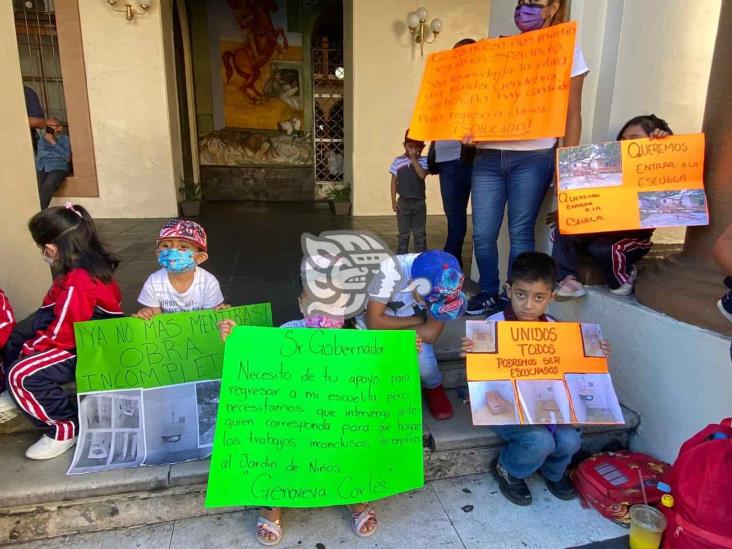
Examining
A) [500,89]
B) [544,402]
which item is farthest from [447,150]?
[544,402]

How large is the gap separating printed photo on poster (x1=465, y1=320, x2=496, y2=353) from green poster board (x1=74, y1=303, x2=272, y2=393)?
0.92 m

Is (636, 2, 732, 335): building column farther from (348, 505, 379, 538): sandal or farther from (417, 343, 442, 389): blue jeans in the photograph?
(348, 505, 379, 538): sandal

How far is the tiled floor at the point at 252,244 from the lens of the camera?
11.6 ft

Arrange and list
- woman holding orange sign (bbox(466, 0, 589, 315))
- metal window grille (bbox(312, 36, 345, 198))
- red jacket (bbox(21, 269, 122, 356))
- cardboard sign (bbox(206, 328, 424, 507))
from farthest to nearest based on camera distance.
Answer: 1. metal window grille (bbox(312, 36, 345, 198))
2. woman holding orange sign (bbox(466, 0, 589, 315))
3. red jacket (bbox(21, 269, 122, 356))
4. cardboard sign (bbox(206, 328, 424, 507))

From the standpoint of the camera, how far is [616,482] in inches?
76.5

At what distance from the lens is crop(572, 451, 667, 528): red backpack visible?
188cm

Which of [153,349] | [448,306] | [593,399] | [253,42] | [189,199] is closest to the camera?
[448,306]

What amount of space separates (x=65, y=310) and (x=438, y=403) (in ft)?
5.62

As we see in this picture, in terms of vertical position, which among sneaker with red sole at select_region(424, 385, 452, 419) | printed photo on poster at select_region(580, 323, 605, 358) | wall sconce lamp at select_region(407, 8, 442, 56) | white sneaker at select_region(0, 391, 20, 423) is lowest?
sneaker with red sole at select_region(424, 385, 452, 419)

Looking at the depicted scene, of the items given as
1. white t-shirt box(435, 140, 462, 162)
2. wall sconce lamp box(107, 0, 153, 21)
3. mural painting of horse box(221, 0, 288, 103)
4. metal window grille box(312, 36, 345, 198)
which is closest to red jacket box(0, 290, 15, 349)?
white t-shirt box(435, 140, 462, 162)

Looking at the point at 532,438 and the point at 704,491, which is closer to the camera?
the point at 704,491

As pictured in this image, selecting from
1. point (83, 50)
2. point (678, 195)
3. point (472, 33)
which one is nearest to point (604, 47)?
point (678, 195)

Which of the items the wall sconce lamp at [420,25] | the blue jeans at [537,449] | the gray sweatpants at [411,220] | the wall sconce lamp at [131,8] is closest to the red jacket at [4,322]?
the blue jeans at [537,449]

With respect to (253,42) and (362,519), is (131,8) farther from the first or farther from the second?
(362,519)
